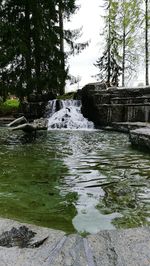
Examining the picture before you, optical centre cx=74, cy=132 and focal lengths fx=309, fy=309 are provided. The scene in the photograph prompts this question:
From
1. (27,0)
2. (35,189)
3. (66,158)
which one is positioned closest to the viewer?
(35,189)

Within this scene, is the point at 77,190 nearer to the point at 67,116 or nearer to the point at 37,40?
the point at 67,116

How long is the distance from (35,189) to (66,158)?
2192mm

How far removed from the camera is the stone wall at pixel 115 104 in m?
12.9

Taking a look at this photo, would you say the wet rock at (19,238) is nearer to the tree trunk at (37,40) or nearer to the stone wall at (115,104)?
the stone wall at (115,104)

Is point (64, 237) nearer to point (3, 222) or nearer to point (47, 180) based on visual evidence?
point (3, 222)

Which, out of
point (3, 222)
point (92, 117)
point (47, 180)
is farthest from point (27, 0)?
point (3, 222)

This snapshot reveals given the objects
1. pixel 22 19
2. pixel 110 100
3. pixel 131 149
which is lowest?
pixel 131 149

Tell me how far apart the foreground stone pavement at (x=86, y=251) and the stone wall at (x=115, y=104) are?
421 inches

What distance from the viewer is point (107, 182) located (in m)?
4.32

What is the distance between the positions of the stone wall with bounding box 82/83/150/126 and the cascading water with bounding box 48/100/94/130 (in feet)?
1.40

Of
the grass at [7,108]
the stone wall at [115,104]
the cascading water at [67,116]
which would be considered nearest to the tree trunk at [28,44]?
the grass at [7,108]

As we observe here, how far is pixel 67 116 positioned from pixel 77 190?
11.6m

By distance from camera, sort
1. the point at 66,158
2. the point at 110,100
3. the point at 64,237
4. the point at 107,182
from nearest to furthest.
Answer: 1. the point at 64,237
2. the point at 107,182
3. the point at 66,158
4. the point at 110,100

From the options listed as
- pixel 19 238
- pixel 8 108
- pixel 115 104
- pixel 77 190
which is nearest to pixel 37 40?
pixel 8 108
